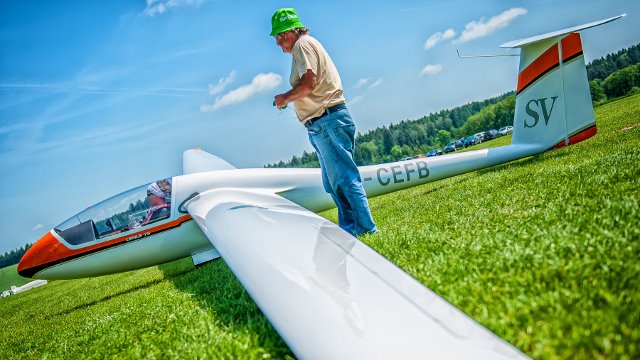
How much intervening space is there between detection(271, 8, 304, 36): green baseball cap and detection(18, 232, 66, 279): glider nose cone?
5.89 metres

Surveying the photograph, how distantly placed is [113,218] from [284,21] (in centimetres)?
502

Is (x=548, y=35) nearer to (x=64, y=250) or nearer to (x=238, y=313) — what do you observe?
(x=238, y=313)

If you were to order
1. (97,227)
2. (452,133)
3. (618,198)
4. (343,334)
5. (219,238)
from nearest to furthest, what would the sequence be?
(343,334) < (618,198) < (219,238) < (97,227) < (452,133)

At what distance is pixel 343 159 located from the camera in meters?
A: 4.19

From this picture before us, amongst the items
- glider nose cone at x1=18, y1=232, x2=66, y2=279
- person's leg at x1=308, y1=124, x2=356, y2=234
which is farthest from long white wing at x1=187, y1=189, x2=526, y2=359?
glider nose cone at x1=18, y1=232, x2=66, y2=279

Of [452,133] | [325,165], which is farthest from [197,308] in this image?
[452,133]

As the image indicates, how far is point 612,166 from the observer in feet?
14.6

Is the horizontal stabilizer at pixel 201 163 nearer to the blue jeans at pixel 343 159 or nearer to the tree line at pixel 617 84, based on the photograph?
the blue jeans at pixel 343 159

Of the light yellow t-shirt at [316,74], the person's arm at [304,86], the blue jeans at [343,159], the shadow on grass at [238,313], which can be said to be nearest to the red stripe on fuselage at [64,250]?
Answer: the shadow on grass at [238,313]

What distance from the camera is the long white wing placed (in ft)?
4.30

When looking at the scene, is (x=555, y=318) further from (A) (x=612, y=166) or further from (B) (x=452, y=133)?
(B) (x=452, y=133)

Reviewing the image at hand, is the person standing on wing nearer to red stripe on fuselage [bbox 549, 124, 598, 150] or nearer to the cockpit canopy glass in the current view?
the cockpit canopy glass

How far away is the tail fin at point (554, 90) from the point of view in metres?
7.06

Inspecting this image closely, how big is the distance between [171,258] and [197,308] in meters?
4.06
